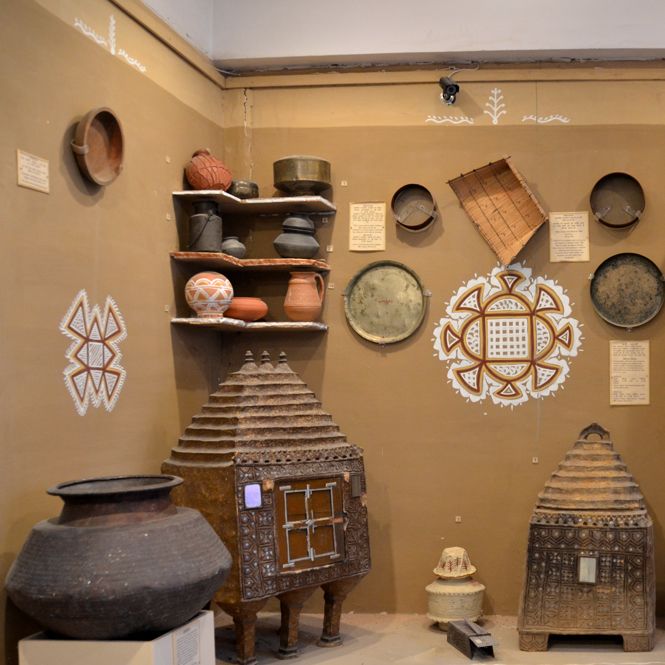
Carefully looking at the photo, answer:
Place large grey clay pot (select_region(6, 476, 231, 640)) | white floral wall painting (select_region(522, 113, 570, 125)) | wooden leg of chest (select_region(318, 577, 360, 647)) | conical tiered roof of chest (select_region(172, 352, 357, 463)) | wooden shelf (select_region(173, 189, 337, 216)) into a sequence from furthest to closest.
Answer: white floral wall painting (select_region(522, 113, 570, 125)) → wooden shelf (select_region(173, 189, 337, 216)) → wooden leg of chest (select_region(318, 577, 360, 647)) → conical tiered roof of chest (select_region(172, 352, 357, 463)) → large grey clay pot (select_region(6, 476, 231, 640))

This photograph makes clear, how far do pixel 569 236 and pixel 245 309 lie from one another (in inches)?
67.6

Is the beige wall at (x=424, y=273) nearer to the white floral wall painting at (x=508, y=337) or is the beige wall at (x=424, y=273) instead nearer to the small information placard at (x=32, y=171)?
the white floral wall painting at (x=508, y=337)

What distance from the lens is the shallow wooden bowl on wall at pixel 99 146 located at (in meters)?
3.89

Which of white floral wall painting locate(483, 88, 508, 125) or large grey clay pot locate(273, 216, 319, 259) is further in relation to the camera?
white floral wall painting locate(483, 88, 508, 125)

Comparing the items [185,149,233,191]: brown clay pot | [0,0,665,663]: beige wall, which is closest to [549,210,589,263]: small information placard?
[0,0,665,663]: beige wall

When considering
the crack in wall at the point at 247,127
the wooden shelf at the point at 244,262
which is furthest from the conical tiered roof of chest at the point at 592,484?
the crack in wall at the point at 247,127

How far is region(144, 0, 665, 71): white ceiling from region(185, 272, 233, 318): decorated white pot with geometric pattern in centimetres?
126

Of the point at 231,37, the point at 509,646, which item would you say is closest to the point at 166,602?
the point at 509,646

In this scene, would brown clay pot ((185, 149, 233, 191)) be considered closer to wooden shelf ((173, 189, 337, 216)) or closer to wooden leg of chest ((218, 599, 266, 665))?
wooden shelf ((173, 189, 337, 216))

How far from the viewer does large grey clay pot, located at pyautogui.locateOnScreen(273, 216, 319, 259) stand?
5078 mm

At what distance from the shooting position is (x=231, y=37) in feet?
17.4

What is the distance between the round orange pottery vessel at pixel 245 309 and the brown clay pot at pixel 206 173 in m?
0.57

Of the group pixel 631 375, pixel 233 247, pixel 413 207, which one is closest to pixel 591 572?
pixel 631 375

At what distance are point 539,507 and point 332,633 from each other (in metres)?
1.12
